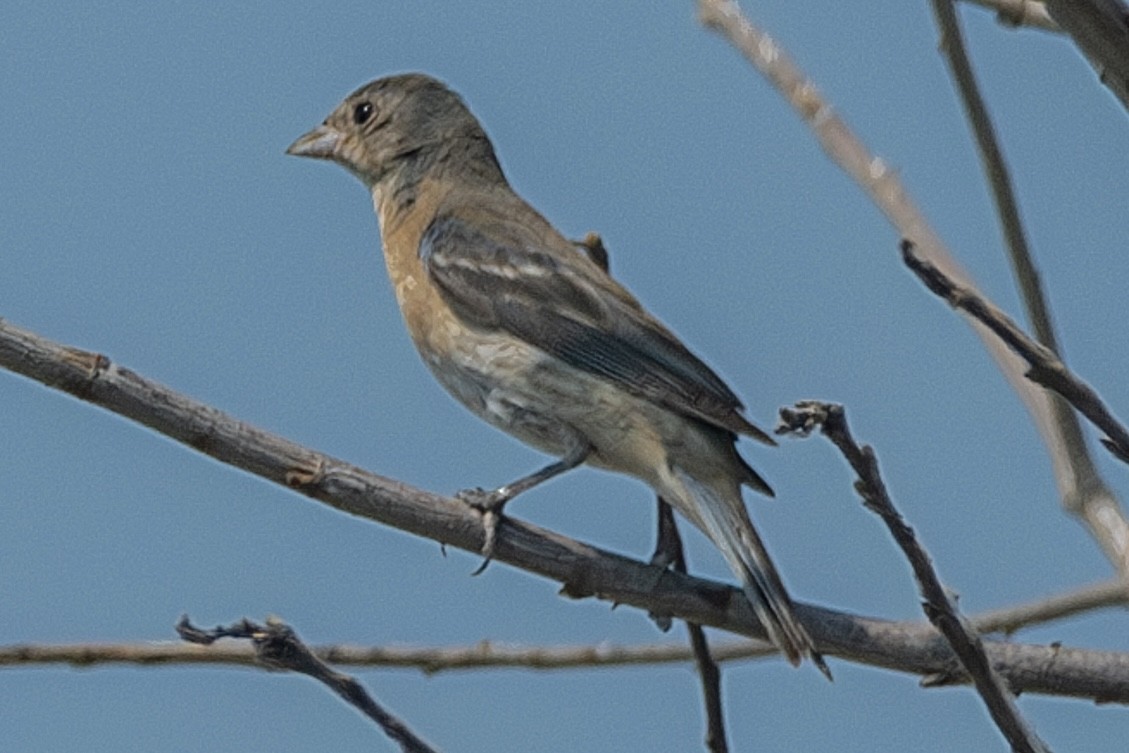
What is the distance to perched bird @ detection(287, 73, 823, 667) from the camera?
530 centimetres

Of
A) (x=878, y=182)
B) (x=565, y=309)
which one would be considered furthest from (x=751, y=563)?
(x=565, y=309)

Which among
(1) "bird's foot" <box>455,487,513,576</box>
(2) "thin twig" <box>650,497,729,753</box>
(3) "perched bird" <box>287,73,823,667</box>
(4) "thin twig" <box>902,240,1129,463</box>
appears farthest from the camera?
(3) "perched bird" <box>287,73,823,667</box>

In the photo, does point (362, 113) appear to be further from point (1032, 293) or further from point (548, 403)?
point (1032, 293)

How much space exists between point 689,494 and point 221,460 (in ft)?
6.03

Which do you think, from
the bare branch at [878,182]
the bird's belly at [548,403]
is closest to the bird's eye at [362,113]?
the bird's belly at [548,403]

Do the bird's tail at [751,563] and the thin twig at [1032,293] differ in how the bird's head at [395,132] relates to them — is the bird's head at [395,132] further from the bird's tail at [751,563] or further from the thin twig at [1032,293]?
the thin twig at [1032,293]

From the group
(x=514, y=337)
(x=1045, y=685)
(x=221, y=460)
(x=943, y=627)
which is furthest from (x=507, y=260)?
(x=943, y=627)

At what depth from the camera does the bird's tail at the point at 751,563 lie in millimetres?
4273

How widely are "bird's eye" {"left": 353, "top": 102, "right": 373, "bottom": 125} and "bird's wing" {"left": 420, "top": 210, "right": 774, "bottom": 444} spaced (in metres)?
0.96

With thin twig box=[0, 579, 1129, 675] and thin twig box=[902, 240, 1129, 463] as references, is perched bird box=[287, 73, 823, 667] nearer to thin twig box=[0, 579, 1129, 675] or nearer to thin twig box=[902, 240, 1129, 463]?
thin twig box=[0, 579, 1129, 675]

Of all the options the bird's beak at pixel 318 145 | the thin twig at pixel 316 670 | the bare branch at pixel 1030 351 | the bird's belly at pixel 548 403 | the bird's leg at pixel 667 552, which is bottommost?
the thin twig at pixel 316 670

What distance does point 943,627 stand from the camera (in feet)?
9.92

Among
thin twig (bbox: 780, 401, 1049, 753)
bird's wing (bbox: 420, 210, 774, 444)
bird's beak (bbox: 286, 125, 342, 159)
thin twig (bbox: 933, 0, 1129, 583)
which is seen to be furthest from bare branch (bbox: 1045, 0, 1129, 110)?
bird's beak (bbox: 286, 125, 342, 159)

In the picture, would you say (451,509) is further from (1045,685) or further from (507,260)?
(507,260)
